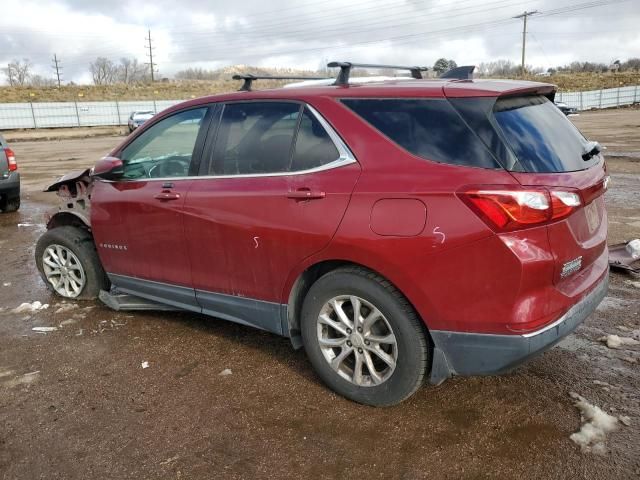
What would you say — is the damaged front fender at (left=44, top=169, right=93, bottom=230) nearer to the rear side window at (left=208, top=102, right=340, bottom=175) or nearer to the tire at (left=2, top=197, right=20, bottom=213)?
the rear side window at (left=208, top=102, right=340, bottom=175)

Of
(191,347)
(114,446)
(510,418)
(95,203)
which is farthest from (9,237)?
(510,418)

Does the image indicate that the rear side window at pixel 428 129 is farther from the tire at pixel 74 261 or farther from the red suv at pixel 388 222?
the tire at pixel 74 261

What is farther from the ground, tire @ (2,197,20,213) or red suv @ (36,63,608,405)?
red suv @ (36,63,608,405)

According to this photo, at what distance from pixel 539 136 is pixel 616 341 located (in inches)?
72.6

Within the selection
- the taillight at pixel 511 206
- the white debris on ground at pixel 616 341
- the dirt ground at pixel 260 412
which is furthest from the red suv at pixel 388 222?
the white debris on ground at pixel 616 341

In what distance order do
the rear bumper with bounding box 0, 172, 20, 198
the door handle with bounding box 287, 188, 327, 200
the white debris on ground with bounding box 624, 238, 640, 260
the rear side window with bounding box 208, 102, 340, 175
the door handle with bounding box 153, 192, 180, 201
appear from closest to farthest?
the door handle with bounding box 287, 188, 327, 200 → the rear side window with bounding box 208, 102, 340, 175 → the door handle with bounding box 153, 192, 180, 201 → the white debris on ground with bounding box 624, 238, 640, 260 → the rear bumper with bounding box 0, 172, 20, 198

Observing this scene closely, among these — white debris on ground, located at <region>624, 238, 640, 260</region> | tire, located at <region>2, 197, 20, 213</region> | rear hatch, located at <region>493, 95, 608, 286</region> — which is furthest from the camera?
tire, located at <region>2, 197, 20, 213</region>

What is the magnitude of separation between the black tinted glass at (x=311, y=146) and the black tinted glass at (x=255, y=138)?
6cm

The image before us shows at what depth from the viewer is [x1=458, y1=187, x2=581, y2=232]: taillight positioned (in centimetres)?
263

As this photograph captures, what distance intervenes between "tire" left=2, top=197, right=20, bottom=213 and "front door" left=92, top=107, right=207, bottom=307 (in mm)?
6528

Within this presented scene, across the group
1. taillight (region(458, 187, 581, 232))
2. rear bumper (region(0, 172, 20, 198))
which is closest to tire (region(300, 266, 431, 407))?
taillight (region(458, 187, 581, 232))

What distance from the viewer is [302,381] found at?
3598 millimetres

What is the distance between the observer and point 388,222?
288 cm

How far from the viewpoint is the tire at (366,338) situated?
2.96 m
